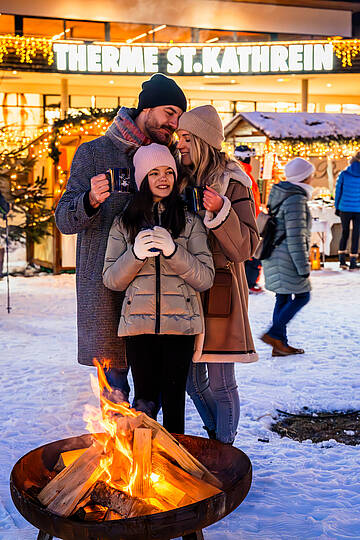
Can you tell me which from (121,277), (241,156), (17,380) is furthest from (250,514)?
(241,156)

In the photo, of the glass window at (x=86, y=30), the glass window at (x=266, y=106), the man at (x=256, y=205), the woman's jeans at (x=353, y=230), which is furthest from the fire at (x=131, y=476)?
the glass window at (x=266, y=106)

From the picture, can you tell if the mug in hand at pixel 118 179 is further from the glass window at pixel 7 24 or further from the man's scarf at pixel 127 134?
the glass window at pixel 7 24

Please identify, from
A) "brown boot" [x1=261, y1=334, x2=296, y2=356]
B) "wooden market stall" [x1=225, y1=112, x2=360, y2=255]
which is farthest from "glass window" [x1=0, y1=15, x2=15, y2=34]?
"brown boot" [x1=261, y1=334, x2=296, y2=356]

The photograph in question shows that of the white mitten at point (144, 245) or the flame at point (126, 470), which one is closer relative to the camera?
the flame at point (126, 470)

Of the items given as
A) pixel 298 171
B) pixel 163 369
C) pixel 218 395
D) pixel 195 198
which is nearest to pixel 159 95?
pixel 195 198

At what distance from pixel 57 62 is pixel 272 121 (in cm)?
905

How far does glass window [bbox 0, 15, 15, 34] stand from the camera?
73.6ft

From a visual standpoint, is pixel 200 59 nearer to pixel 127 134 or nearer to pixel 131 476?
pixel 127 134

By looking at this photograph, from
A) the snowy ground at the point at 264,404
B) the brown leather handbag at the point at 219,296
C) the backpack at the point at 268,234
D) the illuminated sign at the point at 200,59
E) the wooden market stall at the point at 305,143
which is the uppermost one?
the illuminated sign at the point at 200,59

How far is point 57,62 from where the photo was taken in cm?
2081

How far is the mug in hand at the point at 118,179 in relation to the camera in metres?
3.10

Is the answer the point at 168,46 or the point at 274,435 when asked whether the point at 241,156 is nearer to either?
the point at 274,435

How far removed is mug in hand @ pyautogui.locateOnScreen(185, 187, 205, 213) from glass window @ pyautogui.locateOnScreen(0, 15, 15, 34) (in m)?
21.0

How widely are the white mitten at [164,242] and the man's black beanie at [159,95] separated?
2.30 ft
